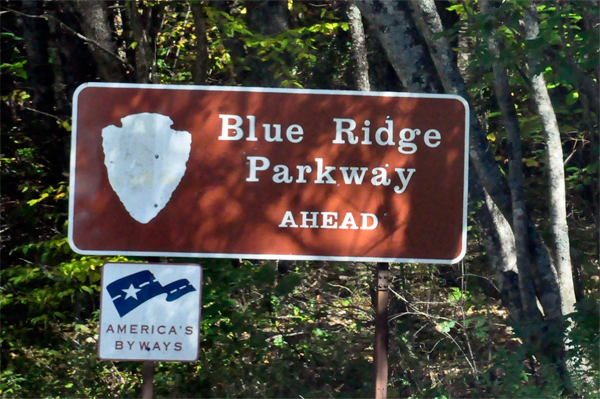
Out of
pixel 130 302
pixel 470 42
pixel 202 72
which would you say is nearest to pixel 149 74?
pixel 202 72

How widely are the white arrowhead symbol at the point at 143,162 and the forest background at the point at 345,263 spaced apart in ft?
6.92

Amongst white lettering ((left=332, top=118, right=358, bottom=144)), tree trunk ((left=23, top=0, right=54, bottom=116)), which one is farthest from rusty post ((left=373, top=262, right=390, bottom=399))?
tree trunk ((left=23, top=0, right=54, bottom=116))

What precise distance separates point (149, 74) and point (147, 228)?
→ 4.17 meters

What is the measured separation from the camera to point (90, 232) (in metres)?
3.10

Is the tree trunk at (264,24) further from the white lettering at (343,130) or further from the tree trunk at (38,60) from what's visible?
the white lettering at (343,130)

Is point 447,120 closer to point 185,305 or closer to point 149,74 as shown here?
point 185,305

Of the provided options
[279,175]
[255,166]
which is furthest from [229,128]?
[279,175]

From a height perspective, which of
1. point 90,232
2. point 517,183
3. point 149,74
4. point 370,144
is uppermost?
point 149,74

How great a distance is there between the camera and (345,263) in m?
6.44

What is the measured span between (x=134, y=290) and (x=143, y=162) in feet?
1.99

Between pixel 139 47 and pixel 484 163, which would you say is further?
pixel 139 47

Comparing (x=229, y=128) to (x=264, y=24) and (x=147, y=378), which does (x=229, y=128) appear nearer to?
(x=147, y=378)

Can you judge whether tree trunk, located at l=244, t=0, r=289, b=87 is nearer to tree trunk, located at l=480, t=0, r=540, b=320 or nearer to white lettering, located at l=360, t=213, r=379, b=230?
tree trunk, located at l=480, t=0, r=540, b=320

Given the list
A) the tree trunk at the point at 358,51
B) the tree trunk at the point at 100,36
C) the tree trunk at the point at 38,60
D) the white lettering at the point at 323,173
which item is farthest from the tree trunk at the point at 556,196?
the tree trunk at the point at 38,60
